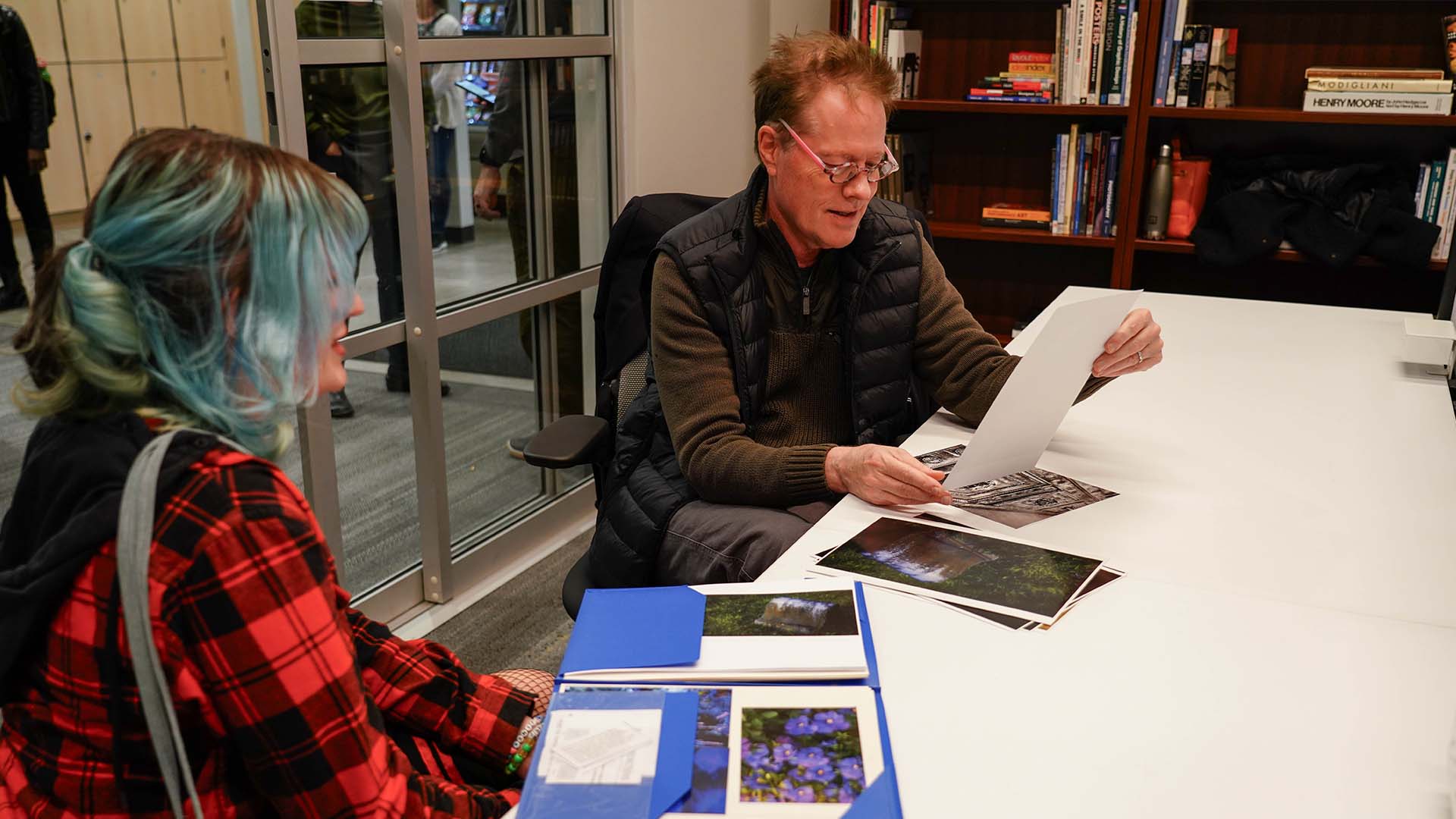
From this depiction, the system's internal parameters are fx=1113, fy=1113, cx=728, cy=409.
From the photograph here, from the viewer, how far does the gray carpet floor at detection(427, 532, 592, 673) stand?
8.39ft

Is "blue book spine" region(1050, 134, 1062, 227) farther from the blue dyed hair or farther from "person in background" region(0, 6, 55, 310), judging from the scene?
the blue dyed hair

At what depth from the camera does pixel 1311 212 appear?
319 centimetres

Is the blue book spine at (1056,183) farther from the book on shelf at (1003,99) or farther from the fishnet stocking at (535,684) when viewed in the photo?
the fishnet stocking at (535,684)

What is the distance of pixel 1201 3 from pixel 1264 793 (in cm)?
301

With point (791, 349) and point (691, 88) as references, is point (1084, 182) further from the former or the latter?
point (791, 349)

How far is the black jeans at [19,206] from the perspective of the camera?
1967 millimetres

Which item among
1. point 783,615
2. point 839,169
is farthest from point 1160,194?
point 783,615

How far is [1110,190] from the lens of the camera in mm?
3416

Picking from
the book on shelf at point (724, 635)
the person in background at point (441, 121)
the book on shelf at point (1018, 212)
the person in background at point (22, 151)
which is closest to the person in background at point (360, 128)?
the person in background at point (441, 121)

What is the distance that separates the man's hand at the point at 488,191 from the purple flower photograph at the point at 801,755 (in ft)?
7.24

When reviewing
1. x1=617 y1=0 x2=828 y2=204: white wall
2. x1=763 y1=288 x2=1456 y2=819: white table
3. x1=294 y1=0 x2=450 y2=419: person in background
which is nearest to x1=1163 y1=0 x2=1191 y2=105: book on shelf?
x1=617 y1=0 x2=828 y2=204: white wall

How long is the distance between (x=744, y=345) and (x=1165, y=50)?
2083 millimetres

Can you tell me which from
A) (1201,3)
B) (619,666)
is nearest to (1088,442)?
(619,666)

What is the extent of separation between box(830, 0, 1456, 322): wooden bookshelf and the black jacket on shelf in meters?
0.07
